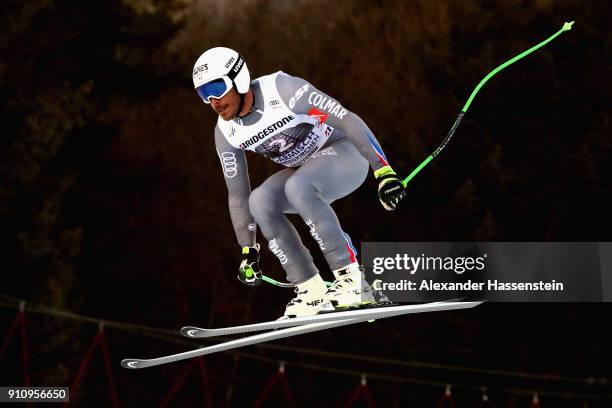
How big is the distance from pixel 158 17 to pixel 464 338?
1109 centimetres

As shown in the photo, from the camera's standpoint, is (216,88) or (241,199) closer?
(216,88)

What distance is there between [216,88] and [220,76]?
9 centimetres

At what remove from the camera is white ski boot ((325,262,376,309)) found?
8328 mm

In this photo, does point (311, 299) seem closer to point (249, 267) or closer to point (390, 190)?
point (249, 267)

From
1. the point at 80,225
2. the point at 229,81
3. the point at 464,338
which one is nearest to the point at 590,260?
the point at 229,81

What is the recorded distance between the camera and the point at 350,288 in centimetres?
834

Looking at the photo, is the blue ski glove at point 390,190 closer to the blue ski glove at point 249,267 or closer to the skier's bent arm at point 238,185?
the skier's bent arm at point 238,185

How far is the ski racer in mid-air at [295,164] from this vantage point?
8055 millimetres

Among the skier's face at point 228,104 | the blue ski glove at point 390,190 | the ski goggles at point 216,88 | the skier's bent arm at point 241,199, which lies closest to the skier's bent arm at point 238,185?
the skier's bent arm at point 241,199

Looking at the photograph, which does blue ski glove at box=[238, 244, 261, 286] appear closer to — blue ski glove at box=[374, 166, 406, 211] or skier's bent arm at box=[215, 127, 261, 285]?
skier's bent arm at box=[215, 127, 261, 285]

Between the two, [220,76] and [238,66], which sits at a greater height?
[238,66]

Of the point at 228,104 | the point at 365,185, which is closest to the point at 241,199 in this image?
the point at 228,104

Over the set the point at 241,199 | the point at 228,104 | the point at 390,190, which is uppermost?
the point at 228,104

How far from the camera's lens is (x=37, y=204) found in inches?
1031
